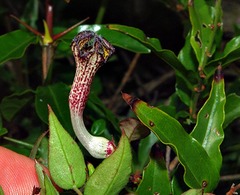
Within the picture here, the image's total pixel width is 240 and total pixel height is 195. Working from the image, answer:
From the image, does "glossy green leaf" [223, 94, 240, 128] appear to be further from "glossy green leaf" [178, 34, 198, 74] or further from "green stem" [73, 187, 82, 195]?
"green stem" [73, 187, 82, 195]

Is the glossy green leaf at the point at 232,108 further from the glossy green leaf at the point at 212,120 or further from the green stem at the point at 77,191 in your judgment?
the green stem at the point at 77,191

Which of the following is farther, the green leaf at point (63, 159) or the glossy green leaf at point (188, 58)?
the glossy green leaf at point (188, 58)

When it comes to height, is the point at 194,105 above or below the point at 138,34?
below

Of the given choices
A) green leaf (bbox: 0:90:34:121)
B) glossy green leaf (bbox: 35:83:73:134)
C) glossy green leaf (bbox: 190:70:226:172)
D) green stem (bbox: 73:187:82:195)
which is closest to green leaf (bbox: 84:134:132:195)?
green stem (bbox: 73:187:82:195)

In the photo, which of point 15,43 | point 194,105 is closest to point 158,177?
point 194,105

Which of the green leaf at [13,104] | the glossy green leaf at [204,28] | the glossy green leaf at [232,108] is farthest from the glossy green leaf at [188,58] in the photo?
the green leaf at [13,104]

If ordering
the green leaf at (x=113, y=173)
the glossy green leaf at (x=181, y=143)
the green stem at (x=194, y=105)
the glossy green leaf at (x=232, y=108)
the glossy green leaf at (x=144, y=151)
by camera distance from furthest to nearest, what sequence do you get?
the glossy green leaf at (x=144, y=151)
the green stem at (x=194, y=105)
the glossy green leaf at (x=232, y=108)
the glossy green leaf at (x=181, y=143)
the green leaf at (x=113, y=173)

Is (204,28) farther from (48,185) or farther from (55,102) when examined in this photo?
(48,185)
